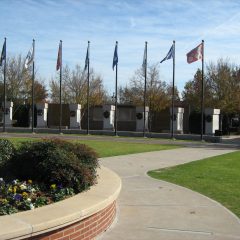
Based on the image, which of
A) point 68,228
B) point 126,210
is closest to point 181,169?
point 126,210

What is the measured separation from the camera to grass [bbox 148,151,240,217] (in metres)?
10.9

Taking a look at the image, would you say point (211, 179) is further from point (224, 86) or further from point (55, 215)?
point (224, 86)

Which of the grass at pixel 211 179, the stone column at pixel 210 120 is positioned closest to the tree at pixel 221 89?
the stone column at pixel 210 120

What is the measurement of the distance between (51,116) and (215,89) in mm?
20423

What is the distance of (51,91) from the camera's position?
76438 millimetres

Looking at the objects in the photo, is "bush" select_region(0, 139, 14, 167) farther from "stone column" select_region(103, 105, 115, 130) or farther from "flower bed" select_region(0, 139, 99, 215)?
"stone column" select_region(103, 105, 115, 130)

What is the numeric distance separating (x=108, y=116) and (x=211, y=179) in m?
38.4

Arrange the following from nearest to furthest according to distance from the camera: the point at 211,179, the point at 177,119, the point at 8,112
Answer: the point at 211,179 → the point at 177,119 → the point at 8,112

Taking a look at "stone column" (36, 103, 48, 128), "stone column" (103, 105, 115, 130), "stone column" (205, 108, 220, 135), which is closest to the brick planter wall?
"stone column" (205, 108, 220, 135)

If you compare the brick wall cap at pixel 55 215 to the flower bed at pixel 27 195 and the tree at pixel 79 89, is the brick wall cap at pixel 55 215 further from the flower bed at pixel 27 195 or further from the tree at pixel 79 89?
the tree at pixel 79 89

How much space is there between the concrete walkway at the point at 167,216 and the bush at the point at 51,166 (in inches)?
36.0

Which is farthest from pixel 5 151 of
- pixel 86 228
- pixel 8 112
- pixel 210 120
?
pixel 8 112

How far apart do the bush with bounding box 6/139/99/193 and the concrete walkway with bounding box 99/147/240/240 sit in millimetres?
915

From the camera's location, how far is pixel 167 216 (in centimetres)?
865
